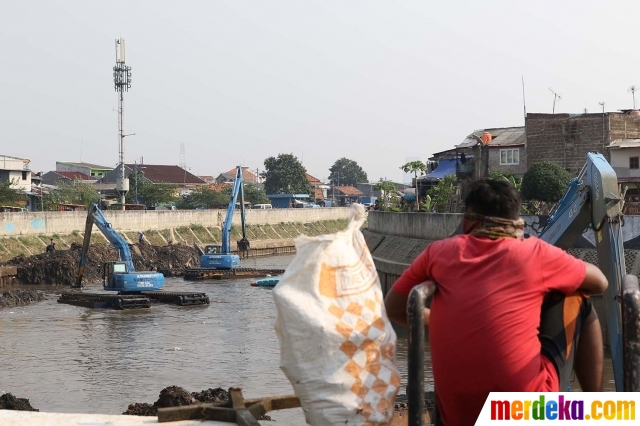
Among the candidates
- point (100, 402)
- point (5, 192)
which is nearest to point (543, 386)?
point (100, 402)

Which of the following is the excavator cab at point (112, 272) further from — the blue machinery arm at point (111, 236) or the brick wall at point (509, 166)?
the brick wall at point (509, 166)

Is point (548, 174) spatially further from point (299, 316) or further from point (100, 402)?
point (299, 316)

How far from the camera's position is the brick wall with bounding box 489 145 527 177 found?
4672cm

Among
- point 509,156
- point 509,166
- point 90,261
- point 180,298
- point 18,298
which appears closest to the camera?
point 180,298

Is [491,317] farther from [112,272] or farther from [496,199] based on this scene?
[112,272]

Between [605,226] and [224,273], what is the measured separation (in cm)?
4216

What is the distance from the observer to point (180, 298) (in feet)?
114

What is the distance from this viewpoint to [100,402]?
56.1 ft

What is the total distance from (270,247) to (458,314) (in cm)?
6681

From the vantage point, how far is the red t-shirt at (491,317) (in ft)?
12.8

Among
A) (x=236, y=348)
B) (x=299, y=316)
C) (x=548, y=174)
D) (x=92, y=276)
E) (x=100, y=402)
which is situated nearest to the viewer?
(x=299, y=316)

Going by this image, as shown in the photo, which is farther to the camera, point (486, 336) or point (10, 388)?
point (10, 388)

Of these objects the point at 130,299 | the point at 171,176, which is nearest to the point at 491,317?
the point at 130,299

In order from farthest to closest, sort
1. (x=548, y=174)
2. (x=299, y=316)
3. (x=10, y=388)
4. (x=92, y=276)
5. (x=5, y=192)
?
(x=5, y=192) → (x=92, y=276) → (x=548, y=174) → (x=10, y=388) → (x=299, y=316)
